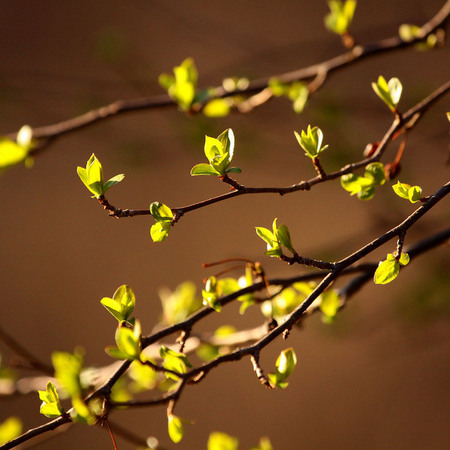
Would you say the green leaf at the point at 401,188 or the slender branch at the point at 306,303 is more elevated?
the green leaf at the point at 401,188

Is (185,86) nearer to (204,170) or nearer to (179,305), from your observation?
(204,170)

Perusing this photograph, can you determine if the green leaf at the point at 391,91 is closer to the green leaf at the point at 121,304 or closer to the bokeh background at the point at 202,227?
the green leaf at the point at 121,304

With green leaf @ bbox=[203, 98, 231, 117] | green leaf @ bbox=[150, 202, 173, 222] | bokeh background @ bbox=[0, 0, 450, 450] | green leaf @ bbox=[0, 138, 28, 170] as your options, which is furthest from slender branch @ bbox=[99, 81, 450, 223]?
bokeh background @ bbox=[0, 0, 450, 450]

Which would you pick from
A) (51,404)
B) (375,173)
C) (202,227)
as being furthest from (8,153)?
(202,227)

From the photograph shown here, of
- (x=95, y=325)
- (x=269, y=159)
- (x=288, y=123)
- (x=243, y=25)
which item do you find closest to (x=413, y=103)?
(x=288, y=123)

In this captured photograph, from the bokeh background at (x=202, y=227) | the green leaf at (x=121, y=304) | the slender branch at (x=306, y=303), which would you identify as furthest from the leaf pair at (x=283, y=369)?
the bokeh background at (x=202, y=227)

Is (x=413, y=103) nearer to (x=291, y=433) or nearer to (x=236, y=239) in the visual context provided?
(x=236, y=239)

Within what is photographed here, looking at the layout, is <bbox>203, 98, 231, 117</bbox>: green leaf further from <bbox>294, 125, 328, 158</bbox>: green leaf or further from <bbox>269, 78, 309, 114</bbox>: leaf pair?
<bbox>294, 125, 328, 158</bbox>: green leaf
